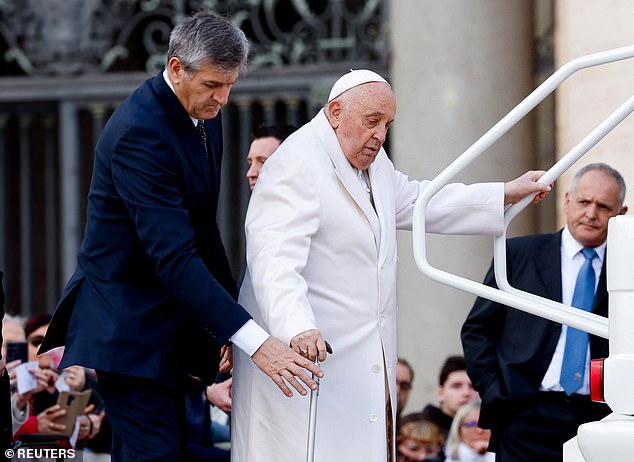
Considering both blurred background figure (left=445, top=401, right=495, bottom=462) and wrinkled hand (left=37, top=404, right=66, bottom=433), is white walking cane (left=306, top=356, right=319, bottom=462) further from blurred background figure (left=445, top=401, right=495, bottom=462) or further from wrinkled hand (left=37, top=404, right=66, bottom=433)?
blurred background figure (left=445, top=401, right=495, bottom=462)

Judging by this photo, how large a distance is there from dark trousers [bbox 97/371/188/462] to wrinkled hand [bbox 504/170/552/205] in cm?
123

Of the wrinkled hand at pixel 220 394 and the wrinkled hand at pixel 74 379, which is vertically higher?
the wrinkled hand at pixel 220 394

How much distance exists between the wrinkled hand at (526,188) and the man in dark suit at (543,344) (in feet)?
2.79

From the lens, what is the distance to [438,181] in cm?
430

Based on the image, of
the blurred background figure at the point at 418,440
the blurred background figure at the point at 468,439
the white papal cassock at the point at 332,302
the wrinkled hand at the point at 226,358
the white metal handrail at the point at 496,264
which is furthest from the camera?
the blurred background figure at the point at 418,440

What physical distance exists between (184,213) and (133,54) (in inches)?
230

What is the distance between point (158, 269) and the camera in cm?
462

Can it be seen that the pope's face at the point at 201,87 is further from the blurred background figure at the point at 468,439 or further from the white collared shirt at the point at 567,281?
the blurred background figure at the point at 468,439

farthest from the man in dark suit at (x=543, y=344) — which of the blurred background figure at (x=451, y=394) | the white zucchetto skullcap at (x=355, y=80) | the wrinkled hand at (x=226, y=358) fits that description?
the blurred background figure at (x=451, y=394)

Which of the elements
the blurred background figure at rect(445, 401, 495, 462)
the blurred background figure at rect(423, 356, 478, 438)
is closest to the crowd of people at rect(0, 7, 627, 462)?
the blurred background figure at rect(445, 401, 495, 462)

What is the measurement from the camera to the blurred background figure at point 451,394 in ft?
25.0

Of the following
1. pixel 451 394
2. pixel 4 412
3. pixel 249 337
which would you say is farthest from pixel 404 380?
pixel 249 337

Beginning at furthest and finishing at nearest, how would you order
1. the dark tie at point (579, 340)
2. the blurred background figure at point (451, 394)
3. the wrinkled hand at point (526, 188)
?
the blurred background figure at point (451, 394) < the dark tie at point (579, 340) < the wrinkled hand at point (526, 188)

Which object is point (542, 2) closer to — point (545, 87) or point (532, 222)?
point (532, 222)
